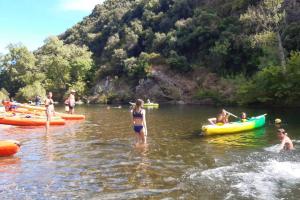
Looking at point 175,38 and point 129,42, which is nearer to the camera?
point 175,38

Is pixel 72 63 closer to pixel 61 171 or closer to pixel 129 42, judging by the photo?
pixel 129 42

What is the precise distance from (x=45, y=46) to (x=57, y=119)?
65987mm

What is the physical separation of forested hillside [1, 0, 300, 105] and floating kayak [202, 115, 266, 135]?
50.3ft

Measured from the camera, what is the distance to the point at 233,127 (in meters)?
21.2

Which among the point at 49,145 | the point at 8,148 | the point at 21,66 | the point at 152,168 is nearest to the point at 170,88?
the point at 21,66

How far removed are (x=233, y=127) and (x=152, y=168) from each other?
9616mm

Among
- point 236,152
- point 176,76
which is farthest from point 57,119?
point 176,76

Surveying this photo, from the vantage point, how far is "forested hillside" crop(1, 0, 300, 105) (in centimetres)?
4122

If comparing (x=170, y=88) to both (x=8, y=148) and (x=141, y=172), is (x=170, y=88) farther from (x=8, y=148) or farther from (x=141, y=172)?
(x=141, y=172)

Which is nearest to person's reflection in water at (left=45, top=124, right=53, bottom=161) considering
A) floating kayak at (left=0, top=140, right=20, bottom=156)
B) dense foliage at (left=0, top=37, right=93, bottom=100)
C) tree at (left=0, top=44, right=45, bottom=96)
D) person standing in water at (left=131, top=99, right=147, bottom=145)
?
floating kayak at (left=0, top=140, right=20, bottom=156)

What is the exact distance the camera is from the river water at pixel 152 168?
991 centimetres

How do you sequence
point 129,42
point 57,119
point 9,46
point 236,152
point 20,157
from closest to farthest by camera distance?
point 20,157
point 236,152
point 57,119
point 129,42
point 9,46

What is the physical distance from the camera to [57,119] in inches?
1025

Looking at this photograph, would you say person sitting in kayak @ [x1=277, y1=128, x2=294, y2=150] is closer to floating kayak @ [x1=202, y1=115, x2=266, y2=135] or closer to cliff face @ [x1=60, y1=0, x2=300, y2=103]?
floating kayak @ [x1=202, y1=115, x2=266, y2=135]
